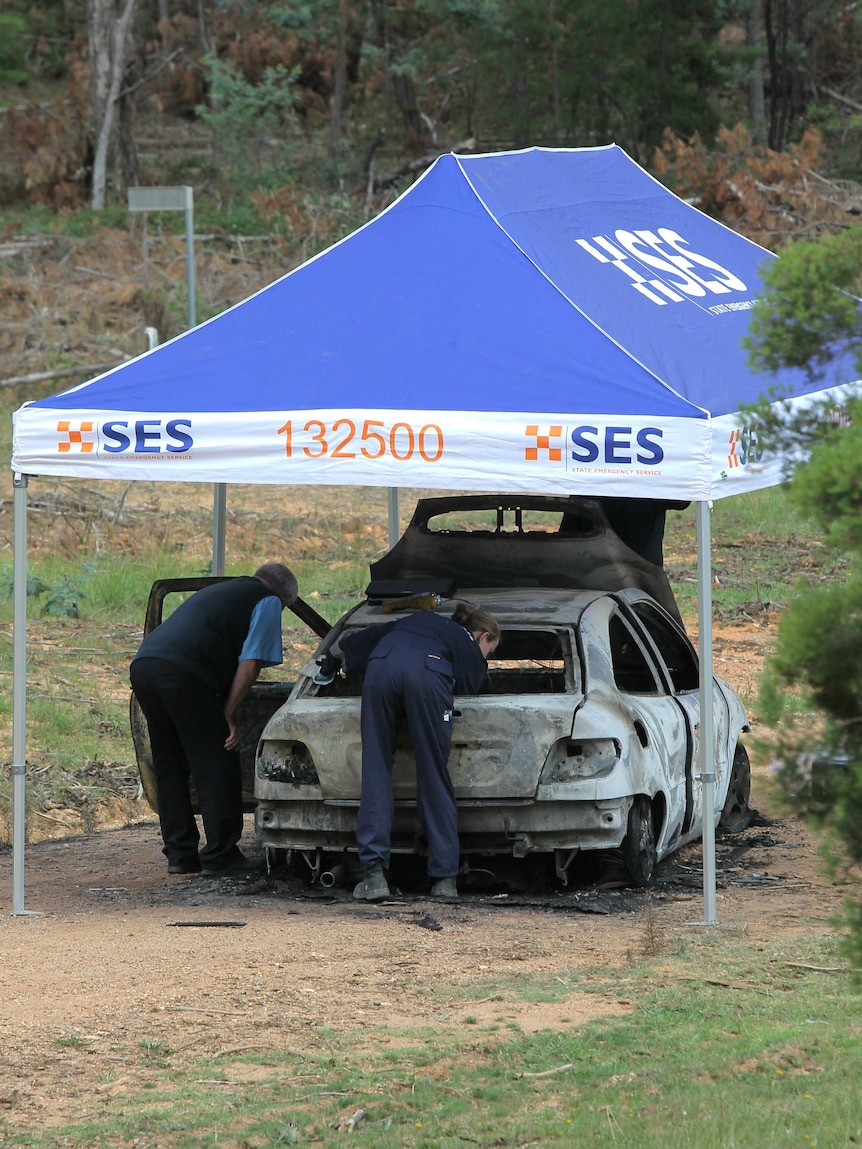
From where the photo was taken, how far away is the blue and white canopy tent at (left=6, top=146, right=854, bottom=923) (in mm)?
7887

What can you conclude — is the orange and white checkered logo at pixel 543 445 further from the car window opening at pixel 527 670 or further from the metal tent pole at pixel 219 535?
the metal tent pole at pixel 219 535

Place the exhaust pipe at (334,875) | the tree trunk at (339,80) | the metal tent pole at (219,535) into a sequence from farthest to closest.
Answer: the tree trunk at (339,80) → the metal tent pole at (219,535) → the exhaust pipe at (334,875)

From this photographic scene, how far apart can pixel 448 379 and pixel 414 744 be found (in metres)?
1.82

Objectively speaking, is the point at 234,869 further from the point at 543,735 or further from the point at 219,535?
the point at 219,535

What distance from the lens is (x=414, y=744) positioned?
318 inches

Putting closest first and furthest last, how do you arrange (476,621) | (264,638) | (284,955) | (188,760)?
(284,955) < (476,621) < (264,638) < (188,760)

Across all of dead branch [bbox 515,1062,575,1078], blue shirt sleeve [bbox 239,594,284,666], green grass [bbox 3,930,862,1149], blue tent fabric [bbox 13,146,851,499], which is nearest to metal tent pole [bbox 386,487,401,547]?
blue tent fabric [bbox 13,146,851,499]

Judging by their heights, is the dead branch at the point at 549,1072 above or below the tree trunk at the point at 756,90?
below

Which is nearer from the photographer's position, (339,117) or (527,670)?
(527,670)

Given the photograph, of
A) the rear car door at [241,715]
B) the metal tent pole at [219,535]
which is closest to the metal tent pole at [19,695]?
the rear car door at [241,715]

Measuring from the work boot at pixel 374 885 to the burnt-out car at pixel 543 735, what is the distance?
0.79ft

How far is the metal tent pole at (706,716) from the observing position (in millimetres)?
7923

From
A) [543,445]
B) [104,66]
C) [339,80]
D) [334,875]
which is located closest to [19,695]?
[334,875]

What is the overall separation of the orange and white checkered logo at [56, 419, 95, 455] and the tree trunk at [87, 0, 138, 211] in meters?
25.5
